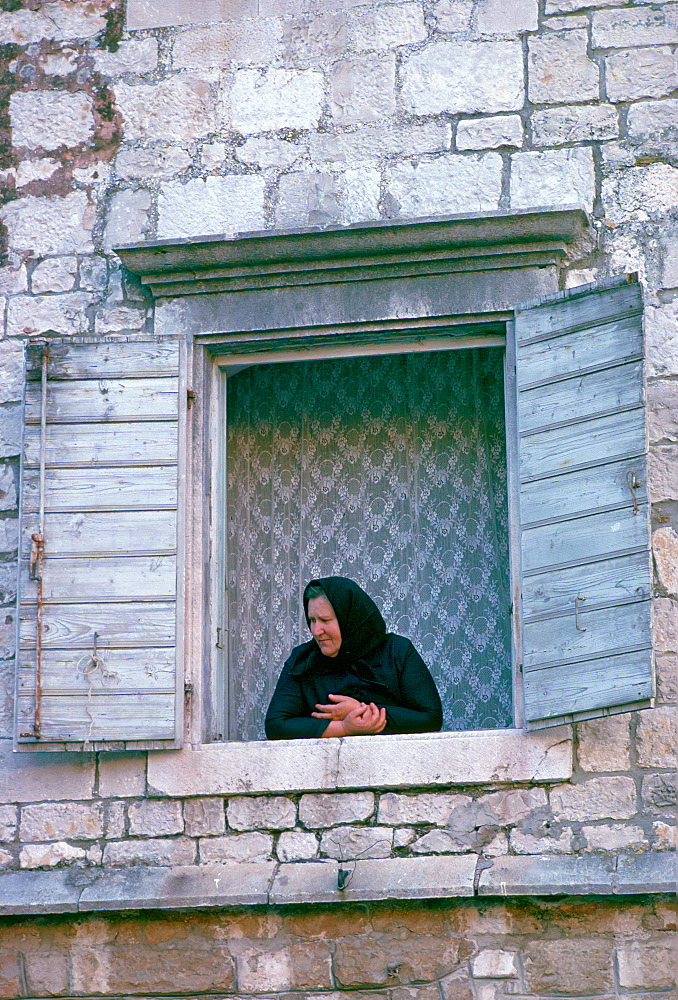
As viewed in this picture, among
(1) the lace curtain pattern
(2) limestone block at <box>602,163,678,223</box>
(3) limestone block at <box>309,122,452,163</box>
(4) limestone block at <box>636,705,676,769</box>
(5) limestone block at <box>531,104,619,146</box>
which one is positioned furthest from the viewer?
→ (1) the lace curtain pattern

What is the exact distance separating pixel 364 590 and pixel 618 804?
156cm

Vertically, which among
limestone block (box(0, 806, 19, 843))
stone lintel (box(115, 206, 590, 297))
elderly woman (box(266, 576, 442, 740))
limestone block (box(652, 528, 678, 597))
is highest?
stone lintel (box(115, 206, 590, 297))

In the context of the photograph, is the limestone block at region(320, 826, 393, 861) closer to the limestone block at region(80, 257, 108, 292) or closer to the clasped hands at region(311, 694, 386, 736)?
the clasped hands at region(311, 694, 386, 736)

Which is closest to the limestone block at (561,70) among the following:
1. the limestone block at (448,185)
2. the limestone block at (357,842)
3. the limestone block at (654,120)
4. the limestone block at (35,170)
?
the limestone block at (654,120)

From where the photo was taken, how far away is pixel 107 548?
18.4ft

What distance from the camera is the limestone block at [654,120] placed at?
5.78 metres

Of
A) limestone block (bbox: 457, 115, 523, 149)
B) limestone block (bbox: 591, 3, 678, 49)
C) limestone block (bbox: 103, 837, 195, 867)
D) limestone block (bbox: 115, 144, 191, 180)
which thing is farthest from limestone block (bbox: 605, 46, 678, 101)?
limestone block (bbox: 103, 837, 195, 867)

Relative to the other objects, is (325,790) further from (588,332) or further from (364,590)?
(588,332)

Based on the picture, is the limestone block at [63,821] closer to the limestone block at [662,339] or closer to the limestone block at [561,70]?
the limestone block at [662,339]

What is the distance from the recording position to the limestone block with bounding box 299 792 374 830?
540 centimetres

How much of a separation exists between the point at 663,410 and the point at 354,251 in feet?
4.27

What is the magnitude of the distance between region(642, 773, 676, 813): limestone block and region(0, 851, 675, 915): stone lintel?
0.59ft

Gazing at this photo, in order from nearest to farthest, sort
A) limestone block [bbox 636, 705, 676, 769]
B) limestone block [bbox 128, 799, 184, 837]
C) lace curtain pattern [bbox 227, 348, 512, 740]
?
1. limestone block [bbox 636, 705, 676, 769]
2. limestone block [bbox 128, 799, 184, 837]
3. lace curtain pattern [bbox 227, 348, 512, 740]

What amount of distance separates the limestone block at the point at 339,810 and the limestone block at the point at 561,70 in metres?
2.73
